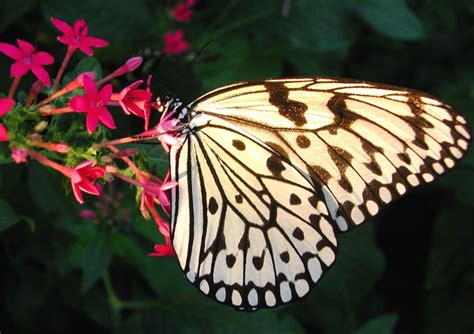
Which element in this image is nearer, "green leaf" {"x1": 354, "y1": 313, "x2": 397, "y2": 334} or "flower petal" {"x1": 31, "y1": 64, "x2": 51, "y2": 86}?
"flower petal" {"x1": 31, "y1": 64, "x2": 51, "y2": 86}

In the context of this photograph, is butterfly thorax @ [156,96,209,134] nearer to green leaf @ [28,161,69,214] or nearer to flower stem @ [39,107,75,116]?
flower stem @ [39,107,75,116]

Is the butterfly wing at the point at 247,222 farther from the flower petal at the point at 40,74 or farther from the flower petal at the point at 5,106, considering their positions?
the flower petal at the point at 5,106

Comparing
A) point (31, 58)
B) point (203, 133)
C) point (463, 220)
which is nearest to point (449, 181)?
point (463, 220)

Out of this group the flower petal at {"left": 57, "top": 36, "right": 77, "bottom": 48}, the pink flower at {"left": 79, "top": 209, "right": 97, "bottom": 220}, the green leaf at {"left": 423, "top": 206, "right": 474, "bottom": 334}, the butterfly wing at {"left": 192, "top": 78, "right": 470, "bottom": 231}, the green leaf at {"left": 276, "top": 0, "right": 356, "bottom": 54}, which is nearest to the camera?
the flower petal at {"left": 57, "top": 36, "right": 77, "bottom": 48}

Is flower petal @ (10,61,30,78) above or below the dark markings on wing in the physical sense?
below

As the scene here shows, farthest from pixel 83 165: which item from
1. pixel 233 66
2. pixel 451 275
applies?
pixel 451 275

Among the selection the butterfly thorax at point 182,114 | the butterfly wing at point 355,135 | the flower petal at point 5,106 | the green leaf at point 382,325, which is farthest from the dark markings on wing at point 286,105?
the green leaf at point 382,325

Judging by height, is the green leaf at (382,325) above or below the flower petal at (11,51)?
below

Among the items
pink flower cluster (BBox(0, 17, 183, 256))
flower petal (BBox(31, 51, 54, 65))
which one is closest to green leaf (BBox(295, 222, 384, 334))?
pink flower cluster (BBox(0, 17, 183, 256))

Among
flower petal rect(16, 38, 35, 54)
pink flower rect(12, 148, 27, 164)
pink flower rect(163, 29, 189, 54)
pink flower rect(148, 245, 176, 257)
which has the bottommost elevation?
pink flower rect(148, 245, 176, 257)
